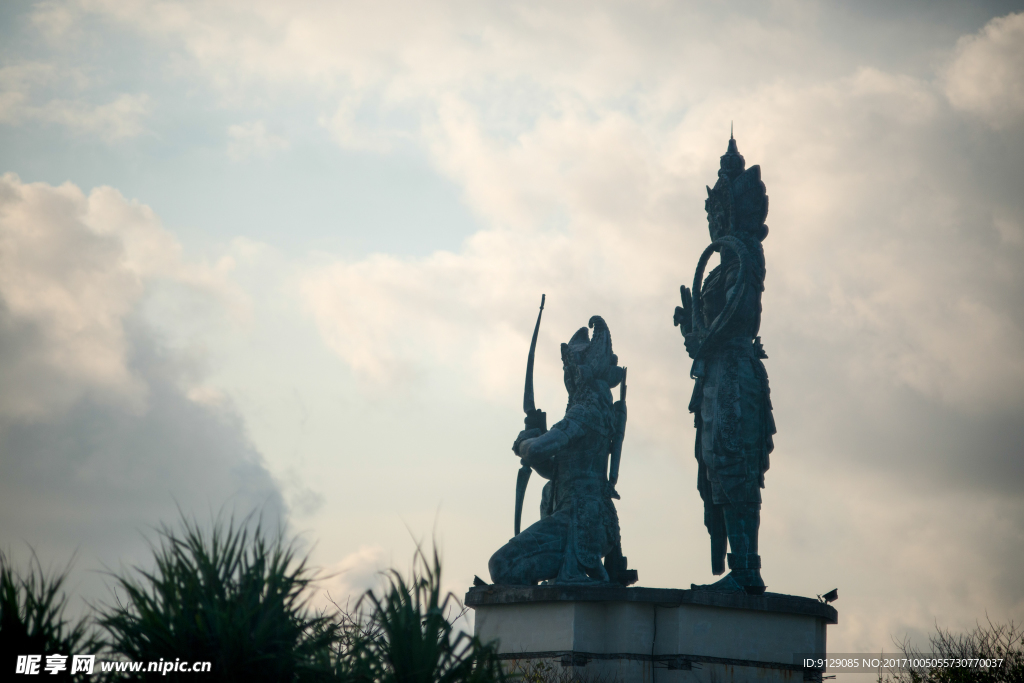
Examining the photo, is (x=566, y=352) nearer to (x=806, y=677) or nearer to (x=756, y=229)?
(x=756, y=229)

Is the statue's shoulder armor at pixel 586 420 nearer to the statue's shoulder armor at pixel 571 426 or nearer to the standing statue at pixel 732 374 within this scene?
the statue's shoulder armor at pixel 571 426

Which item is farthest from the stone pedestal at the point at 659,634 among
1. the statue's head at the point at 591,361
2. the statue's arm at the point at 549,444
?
the statue's head at the point at 591,361

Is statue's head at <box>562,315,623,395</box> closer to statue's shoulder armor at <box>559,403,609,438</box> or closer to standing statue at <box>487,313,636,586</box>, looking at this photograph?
standing statue at <box>487,313,636,586</box>

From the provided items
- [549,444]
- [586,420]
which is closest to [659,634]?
[549,444]

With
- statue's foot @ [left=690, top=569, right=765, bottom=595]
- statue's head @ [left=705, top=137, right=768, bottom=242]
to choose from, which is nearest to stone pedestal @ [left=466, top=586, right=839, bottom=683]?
statue's foot @ [left=690, top=569, right=765, bottom=595]

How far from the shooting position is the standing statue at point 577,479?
15.0 m

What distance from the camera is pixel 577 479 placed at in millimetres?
15445

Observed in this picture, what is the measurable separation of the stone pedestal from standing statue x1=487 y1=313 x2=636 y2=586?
0.51 m

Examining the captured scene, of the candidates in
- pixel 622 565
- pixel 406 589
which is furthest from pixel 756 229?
pixel 406 589

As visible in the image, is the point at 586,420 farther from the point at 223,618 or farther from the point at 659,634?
the point at 223,618

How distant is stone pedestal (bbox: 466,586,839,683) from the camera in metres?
14.0

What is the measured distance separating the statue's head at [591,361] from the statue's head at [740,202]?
2253 mm

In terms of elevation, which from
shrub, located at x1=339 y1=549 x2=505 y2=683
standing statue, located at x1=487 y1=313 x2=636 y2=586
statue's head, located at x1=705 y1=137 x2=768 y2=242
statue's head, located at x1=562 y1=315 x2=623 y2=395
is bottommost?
shrub, located at x1=339 y1=549 x2=505 y2=683

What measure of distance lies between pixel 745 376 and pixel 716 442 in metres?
1.00
